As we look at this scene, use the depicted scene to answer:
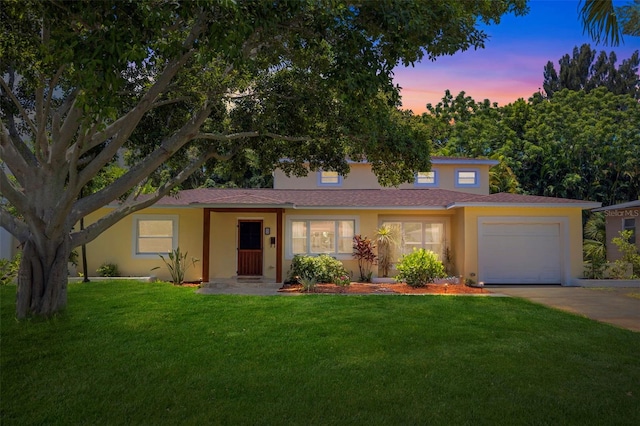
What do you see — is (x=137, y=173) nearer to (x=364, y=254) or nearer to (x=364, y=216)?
(x=364, y=254)

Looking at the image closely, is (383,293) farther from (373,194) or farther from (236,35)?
(236,35)

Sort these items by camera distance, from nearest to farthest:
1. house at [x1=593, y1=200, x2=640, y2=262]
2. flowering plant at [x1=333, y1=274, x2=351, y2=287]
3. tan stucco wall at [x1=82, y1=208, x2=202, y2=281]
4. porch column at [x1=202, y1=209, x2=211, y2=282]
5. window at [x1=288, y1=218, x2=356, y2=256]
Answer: flowering plant at [x1=333, y1=274, x2=351, y2=287], porch column at [x1=202, y1=209, x2=211, y2=282], tan stucco wall at [x1=82, y1=208, x2=202, y2=281], window at [x1=288, y1=218, x2=356, y2=256], house at [x1=593, y1=200, x2=640, y2=262]

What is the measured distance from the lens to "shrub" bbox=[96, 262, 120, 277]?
1734 cm

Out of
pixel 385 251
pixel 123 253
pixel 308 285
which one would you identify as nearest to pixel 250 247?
pixel 308 285

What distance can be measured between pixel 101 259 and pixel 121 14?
13.9 meters

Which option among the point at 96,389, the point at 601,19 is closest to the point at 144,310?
the point at 96,389

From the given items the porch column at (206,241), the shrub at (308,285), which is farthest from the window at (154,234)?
the shrub at (308,285)

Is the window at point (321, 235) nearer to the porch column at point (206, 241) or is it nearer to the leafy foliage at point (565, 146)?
the porch column at point (206, 241)

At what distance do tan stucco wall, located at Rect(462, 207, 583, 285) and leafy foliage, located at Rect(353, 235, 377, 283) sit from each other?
3.35m

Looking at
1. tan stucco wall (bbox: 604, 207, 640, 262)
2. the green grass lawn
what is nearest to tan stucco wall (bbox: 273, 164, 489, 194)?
tan stucco wall (bbox: 604, 207, 640, 262)

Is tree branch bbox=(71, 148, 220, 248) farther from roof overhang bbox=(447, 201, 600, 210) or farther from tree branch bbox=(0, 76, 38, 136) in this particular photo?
roof overhang bbox=(447, 201, 600, 210)

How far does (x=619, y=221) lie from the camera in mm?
22375

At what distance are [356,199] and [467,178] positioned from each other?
21.5 ft

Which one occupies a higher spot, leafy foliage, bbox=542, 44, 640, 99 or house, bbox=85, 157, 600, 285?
leafy foliage, bbox=542, 44, 640, 99
